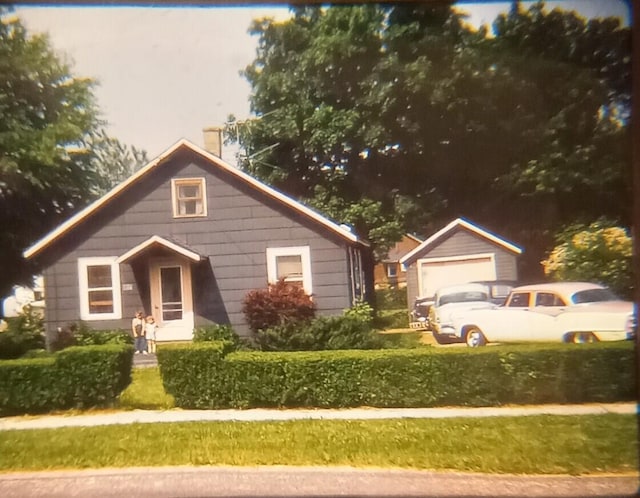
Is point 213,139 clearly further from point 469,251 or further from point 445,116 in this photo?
point 469,251

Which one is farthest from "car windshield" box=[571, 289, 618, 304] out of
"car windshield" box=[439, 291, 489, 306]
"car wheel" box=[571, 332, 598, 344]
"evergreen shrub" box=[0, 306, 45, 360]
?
"evergreen shrub" box=[0, 306, 45, 360]

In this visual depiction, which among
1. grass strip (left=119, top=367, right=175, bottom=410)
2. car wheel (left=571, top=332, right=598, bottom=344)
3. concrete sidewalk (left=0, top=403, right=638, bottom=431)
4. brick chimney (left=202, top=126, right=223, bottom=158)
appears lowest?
concrete sidewalk (left=0, top=403, right=638, bottom=431)

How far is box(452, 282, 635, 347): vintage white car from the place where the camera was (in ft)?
8.68

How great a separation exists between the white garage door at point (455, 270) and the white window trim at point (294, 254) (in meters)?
0.47

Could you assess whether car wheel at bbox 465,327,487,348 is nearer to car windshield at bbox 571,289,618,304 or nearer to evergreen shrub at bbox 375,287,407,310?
evergreen shrub at bbox 375,287,407,310

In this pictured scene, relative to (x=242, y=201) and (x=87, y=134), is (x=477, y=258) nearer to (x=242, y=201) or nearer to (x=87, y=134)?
(x=242, y=201)

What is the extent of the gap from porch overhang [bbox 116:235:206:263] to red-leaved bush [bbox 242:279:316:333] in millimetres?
295

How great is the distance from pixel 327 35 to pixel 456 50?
1.81ft

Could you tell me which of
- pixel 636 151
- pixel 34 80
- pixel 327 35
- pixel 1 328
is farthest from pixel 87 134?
pixel 636 151

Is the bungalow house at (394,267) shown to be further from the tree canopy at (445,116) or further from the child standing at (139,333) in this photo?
the child standing at (139,333)

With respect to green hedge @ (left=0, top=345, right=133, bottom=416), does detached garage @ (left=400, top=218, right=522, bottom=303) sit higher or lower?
higher

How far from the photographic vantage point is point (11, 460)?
2592mm

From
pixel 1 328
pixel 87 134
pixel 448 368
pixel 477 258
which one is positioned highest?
pixel 87 134

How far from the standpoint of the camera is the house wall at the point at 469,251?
8.63 ft
